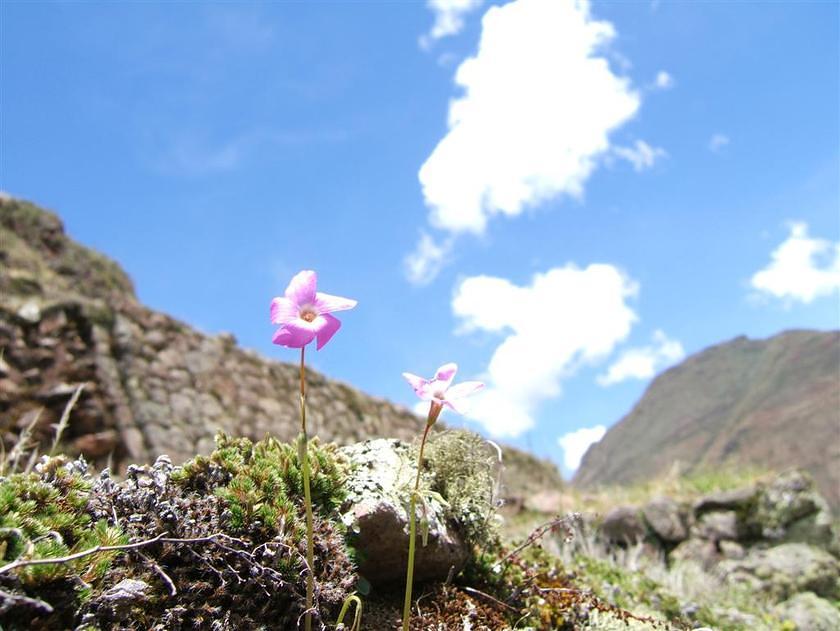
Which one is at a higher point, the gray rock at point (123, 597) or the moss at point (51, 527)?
the moss at point (51, 527)

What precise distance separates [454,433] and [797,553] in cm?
662

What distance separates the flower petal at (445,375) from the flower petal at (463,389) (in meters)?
0.02

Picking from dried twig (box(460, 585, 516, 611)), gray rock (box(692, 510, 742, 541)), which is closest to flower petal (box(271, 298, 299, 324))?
dried twig (box(460, 585, 516, 611))

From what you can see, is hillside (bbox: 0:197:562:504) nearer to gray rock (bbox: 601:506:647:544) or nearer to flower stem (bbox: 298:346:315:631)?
gray rock (bbox: 601:506:647:544)

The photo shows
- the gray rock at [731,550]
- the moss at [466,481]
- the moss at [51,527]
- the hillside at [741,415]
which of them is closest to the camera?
the moss at [51,527]

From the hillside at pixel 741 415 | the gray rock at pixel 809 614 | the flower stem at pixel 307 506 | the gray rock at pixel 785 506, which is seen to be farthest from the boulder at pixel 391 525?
the hillside at pixel 741 415

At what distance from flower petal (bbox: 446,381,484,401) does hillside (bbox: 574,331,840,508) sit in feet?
87.8

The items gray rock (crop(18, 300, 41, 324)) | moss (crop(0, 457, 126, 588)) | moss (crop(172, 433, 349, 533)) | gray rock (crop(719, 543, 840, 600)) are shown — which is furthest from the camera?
gray rock (crop(18, 300, 41, 324))

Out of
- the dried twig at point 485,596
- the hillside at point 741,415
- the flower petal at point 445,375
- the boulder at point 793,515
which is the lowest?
the dried twig at point 485,596

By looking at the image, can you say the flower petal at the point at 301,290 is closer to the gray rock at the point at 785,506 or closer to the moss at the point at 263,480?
the moss at the point at 263,480

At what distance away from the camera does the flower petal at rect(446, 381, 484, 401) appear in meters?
1.88

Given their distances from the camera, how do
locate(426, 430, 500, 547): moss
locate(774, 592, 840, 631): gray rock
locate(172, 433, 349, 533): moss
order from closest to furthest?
locate(172, 433, 349, 533): moss, locate(426, 430, 500, 547): moss, locate(774, 592, 840, 631): gray rock

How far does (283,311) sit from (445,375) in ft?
1.72

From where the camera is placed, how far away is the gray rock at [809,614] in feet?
16.2
